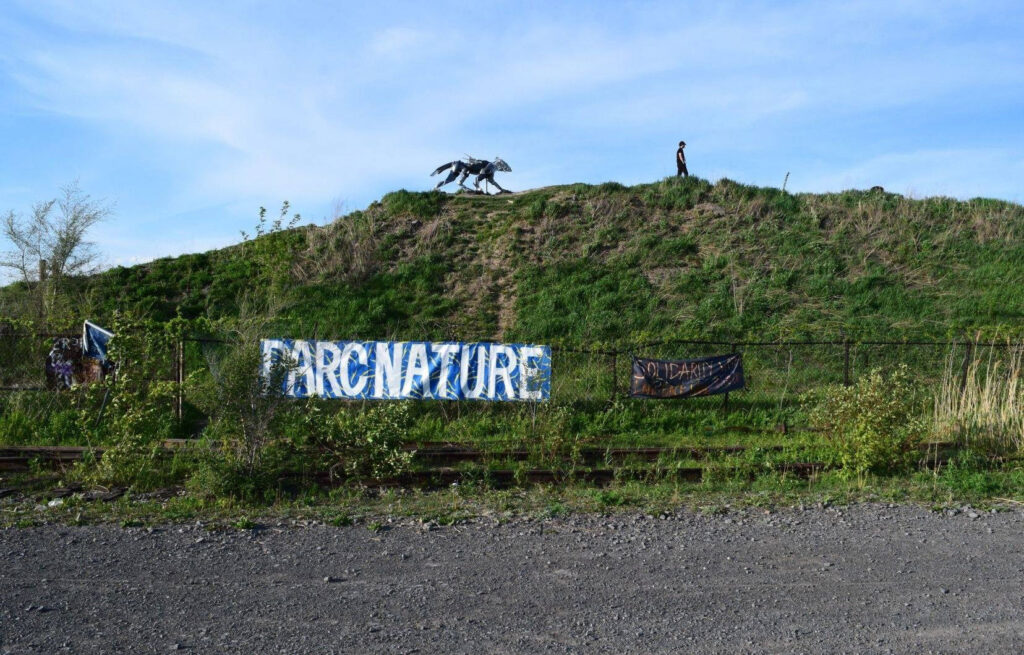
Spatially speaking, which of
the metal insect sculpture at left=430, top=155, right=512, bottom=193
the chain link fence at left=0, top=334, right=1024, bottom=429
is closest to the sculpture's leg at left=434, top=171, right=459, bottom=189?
the metal insect sculpture at left=430, top=155, right=512, bottom=193

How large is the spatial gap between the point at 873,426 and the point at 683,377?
185 inches

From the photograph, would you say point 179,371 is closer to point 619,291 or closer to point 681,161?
point 619,291

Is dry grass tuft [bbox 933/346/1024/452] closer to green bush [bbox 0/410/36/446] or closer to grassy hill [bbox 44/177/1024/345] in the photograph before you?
grassy hill [bbox 44/177/1024/345]

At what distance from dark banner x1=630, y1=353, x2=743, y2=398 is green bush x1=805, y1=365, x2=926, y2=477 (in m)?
3.83

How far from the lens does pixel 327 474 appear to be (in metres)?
9.78

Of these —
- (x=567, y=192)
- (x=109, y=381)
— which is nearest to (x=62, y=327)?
(x=109, y=381)

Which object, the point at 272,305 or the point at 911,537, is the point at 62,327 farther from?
the point at 911,537

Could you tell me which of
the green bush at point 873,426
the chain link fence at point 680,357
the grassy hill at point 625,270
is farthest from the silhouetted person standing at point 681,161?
the green bush at point 873,426

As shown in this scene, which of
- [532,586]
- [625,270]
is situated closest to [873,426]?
[532,586]

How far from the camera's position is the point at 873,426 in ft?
33.7

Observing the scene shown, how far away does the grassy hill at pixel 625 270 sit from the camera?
2133 cm

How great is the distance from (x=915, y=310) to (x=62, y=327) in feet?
69.9

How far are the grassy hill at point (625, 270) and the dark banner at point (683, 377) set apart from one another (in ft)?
11.0

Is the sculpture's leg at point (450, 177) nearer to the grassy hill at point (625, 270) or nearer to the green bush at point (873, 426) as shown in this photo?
the grassy hill at point (625, 270)
